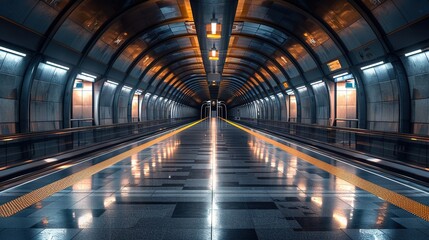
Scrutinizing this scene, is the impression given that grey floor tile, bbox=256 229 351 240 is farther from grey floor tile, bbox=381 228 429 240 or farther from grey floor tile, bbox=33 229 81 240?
grey floor tile, bbox=33 229 81 240

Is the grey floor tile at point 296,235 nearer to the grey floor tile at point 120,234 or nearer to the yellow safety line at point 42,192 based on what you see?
the grey floor tile at point 120,234

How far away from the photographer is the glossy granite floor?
4391mm

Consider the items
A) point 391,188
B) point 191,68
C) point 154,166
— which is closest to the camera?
point 391,188

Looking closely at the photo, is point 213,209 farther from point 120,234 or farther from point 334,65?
point 334,65

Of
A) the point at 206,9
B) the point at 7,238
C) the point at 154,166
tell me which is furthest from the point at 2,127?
the point at 7,238

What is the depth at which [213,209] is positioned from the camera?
5453 millimetres

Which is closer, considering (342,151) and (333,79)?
(342,151)

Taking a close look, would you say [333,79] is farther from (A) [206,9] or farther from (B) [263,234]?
(B) [263,234]

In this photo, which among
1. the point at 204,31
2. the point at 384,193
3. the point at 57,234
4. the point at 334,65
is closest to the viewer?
the point at 57,234

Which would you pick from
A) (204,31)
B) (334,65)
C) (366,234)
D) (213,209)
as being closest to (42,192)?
(213,209)

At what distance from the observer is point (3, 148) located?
863 centimetres

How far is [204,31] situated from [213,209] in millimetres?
12791

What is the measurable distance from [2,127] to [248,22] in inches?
531

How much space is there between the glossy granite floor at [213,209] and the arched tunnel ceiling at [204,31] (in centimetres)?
719
